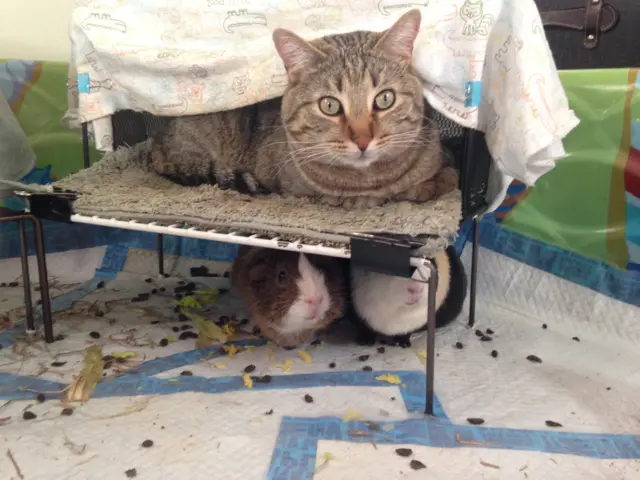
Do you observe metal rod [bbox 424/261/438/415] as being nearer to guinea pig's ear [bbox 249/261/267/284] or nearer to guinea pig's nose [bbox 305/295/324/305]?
guinea pig's nose [bbox 305/295/324/305]

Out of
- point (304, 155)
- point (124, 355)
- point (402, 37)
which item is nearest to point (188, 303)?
point (124, 355)

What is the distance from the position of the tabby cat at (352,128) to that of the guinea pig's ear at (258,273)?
192 mm

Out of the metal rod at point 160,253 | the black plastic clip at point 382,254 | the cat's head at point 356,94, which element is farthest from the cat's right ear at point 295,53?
the metal rod at point 160,253

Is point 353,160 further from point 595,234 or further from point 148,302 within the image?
point 148,302

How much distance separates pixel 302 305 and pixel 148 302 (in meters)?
0.67

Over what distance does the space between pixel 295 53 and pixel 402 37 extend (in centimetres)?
23

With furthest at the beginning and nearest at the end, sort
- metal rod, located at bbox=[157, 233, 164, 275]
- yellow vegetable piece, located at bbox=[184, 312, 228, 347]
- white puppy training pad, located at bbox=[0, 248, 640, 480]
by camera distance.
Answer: metal rod, located at bbox=[157, 233, 164, 275] < yellow vegetable piece, located at bbox=[184, 312, 228, 347] < white puppy training pad, located at bbox=[0, 248, 640, 480]

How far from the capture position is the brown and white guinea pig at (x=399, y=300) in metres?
1.26

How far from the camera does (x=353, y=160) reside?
3.79ft

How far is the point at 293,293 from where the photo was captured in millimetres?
1293

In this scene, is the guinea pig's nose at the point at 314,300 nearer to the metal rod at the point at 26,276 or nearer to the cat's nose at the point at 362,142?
the cat's nose at the point at 362,142

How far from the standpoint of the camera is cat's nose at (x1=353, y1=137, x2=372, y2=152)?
3.67 ft

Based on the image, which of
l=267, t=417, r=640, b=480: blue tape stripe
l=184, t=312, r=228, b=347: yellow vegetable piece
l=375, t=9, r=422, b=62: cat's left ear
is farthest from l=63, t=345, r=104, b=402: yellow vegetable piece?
l=375, t=9, r=422, b=62: cat's left ear

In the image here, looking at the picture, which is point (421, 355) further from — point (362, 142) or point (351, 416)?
point (362, 142)
